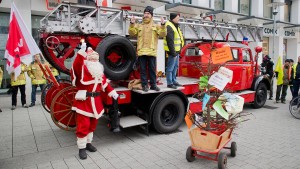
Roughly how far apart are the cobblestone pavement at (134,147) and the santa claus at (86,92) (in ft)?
1.61

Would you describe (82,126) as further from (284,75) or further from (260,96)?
(284,75)

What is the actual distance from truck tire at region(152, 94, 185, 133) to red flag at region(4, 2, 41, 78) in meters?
2.80

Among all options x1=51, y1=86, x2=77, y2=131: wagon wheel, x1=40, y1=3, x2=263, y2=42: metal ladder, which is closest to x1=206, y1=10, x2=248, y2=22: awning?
x1=40, y1=3, x2=263, y2=42: metal ladder

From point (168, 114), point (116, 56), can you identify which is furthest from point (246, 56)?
point (116, 56)

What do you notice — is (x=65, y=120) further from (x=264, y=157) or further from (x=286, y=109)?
(x=286, y=109)

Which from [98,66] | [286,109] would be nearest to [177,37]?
[98,66]

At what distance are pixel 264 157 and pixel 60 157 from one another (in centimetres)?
375

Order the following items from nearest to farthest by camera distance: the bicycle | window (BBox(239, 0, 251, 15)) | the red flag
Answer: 1. the red flag
2. the bicycle
3. window (BBox(239, 0, 251, 15))

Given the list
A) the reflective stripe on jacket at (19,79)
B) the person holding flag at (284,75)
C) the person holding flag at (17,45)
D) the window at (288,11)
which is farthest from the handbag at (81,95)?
the window at (288,11)

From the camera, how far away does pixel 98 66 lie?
4.79m

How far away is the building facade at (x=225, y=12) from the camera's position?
444 inches

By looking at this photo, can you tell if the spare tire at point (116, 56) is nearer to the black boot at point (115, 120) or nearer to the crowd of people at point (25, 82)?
the black boot at point (115, 120)

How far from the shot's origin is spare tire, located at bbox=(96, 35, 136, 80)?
5.33 metres

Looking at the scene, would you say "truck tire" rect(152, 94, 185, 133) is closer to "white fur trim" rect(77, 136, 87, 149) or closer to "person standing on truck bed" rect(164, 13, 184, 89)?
"person standing on truck bed" rect(164, 13, 184, 89)
